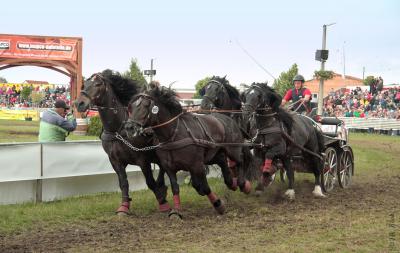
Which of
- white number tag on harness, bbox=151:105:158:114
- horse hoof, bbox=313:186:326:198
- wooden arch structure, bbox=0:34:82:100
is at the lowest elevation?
horse hoof, bbox=313:186:326:198

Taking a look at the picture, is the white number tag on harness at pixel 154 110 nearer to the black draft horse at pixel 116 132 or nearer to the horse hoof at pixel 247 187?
the black draft horse at pixel 116 132

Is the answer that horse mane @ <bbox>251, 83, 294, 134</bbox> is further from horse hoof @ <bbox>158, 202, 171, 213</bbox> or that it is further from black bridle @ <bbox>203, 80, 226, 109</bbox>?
horse hoof @ <bbox>158, 202, 171, 213</bbox>

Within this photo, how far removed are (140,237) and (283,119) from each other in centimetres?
435

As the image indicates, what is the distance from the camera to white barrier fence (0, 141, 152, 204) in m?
8.54

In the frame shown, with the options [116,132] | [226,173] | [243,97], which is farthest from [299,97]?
[116,132]

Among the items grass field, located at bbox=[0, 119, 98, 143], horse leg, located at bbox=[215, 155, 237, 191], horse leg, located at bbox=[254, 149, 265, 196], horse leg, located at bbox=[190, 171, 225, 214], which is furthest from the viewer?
grass field, located at bbox=[0, 119, 98, 143]

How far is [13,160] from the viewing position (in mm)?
8539

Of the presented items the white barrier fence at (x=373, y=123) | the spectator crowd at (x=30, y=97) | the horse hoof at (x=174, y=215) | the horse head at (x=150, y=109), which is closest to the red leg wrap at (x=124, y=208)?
the horse hoof at (x=174, y=215)

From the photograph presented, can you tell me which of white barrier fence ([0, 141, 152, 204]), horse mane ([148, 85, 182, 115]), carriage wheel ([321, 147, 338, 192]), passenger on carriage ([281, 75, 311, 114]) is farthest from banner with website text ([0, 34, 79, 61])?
horse mane ([148, 85, 182, 115])

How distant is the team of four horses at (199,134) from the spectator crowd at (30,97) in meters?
36.7

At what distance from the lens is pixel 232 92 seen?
10320mm

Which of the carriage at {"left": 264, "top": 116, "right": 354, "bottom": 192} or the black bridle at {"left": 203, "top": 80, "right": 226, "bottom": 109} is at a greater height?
the black bridle at {"left": 203, "top": 80, "right": 226, "bottom": 109}

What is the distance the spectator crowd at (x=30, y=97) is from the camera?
4555 cm

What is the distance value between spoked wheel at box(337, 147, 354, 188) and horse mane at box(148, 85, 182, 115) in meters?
5.14
